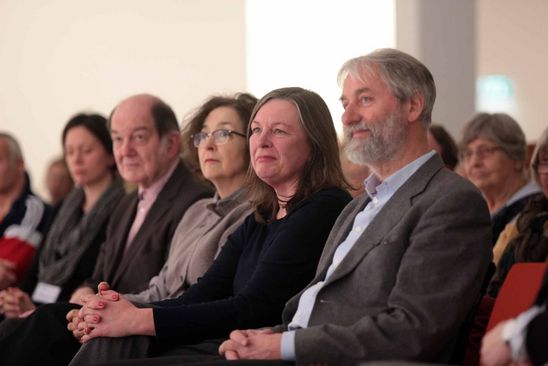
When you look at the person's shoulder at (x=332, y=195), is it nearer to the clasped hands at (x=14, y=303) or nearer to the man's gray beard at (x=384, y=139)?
the man's gray beard at (x=384, y=139)

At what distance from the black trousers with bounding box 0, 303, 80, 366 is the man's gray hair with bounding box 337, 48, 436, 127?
5.05ft

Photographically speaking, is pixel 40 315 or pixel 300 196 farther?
pixel 40 315

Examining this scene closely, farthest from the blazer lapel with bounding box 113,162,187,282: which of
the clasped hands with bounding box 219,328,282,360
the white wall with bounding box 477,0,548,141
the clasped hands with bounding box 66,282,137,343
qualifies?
the white wall with bounding box 477,0,548,141

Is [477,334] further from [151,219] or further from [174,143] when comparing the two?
[174,143]

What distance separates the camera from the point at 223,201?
14.1 feet

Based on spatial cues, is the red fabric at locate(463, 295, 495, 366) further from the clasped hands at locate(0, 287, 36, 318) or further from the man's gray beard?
the clasped hands at locate(0, 287, 36, 318)

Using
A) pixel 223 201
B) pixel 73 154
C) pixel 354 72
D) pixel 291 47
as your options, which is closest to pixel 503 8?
pixel 291 47

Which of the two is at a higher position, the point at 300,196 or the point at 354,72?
the point at 354,72

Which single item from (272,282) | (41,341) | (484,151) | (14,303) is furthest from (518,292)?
(14,303)

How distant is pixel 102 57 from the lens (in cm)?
974

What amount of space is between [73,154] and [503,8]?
840 cm

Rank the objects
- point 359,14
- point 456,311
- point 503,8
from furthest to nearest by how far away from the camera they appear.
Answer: point 503,8 < point 359,14 < point 456,311

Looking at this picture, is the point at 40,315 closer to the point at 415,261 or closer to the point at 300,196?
the point at 300,196

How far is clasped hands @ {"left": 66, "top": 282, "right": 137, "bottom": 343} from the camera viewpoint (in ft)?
11.3
